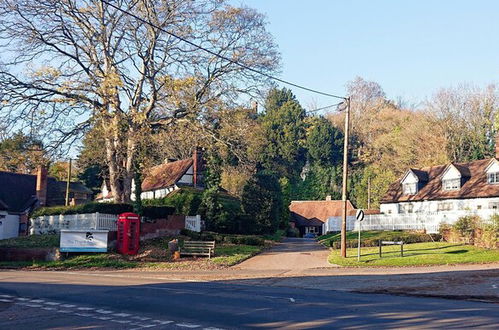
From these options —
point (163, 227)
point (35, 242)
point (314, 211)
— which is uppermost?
point (314, 211)

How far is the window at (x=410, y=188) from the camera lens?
186 ft

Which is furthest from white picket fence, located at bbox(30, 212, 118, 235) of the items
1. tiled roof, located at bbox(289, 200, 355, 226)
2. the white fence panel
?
tiled roof, located at bbox(289, 200, 355, 226)

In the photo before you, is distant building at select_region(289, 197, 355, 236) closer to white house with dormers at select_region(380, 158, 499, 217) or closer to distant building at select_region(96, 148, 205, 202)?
white house with dormers at select_region(380, 158, 499, 217)

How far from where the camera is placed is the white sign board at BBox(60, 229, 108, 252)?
103 ft

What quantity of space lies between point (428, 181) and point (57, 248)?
126 ft

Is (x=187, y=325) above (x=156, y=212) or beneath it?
beneath

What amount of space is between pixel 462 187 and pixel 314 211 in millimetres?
25186

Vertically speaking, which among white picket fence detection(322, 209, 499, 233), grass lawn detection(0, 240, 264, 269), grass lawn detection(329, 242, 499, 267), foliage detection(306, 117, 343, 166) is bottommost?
grass lawn detection(0, 240, 264, 269)

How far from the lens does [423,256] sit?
28.8 m

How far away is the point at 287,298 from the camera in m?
15.6

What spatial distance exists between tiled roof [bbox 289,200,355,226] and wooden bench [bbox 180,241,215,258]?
42.2 meters

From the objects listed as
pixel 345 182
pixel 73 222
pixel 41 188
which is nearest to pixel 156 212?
pixel 73 222

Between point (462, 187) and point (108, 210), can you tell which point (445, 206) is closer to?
point (462, 187)

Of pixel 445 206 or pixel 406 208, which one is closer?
pixel 445 206
